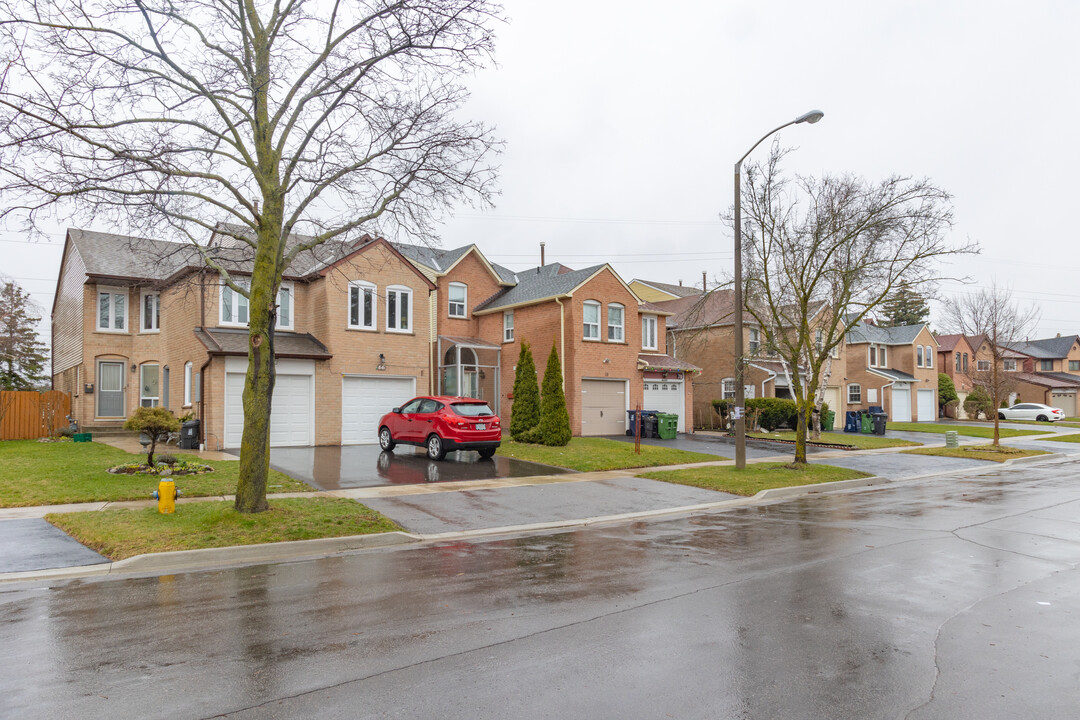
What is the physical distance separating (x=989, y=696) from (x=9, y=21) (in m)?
12.7

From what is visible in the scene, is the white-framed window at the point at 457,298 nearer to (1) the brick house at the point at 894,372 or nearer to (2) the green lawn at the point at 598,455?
(2) the green lawn at the point at 598,455

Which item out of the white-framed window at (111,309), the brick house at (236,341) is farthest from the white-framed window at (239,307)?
the white-framed window at (111,309)

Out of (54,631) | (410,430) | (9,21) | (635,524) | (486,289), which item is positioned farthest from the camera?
(486,289)

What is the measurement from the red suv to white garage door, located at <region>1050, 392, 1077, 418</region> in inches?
2569

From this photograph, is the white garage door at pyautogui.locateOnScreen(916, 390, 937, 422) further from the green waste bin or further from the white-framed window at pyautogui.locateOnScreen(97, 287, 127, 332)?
the white-framed window at pyautogui.locateOnScreen(97, 287, 127, 332)

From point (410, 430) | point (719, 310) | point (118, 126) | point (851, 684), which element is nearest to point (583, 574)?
point (851, 684)

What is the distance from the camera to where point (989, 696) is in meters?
4.40

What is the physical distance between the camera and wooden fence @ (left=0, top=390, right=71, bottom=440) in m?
24.9

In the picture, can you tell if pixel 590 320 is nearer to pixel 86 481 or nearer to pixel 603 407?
pixel 603 407

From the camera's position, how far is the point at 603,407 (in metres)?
29.3

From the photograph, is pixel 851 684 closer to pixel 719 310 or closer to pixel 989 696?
pixel 989 696

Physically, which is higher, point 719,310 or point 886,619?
point 719,310

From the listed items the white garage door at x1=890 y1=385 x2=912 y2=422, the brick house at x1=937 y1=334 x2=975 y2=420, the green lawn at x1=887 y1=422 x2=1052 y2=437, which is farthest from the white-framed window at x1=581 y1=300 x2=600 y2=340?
the brick house at x1=937 y1=334 x2=975 y2=420

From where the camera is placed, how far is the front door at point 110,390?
26.9 meters
